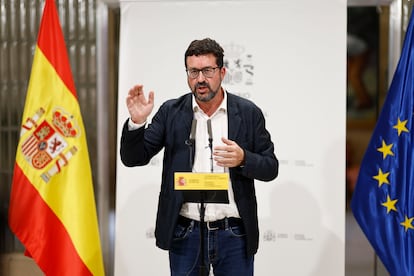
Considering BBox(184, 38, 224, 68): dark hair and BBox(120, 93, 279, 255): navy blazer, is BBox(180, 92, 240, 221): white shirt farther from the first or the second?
BBox(184, 38, 224, 68): dark hair

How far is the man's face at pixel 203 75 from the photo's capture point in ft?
6.95

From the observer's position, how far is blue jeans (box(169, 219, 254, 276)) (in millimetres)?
2160

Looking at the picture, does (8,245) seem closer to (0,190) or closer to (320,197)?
(0,190)

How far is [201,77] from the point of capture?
2109mm

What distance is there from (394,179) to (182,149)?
130cm

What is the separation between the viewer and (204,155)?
2.21m

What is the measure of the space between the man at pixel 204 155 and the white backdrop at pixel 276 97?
2.82ft

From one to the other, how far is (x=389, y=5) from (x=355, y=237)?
1.58 meters

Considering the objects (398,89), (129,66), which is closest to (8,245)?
(129,66)

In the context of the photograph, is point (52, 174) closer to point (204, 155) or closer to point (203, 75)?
point (204, 155)

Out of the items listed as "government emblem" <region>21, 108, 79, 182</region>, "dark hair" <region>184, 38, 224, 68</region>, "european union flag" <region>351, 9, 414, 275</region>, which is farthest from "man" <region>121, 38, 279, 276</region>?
"european union flag" <region>351, 9, 414, 275</region>

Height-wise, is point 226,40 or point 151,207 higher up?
point 226,40

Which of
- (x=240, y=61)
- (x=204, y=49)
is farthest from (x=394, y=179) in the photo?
(x=204, y=49)

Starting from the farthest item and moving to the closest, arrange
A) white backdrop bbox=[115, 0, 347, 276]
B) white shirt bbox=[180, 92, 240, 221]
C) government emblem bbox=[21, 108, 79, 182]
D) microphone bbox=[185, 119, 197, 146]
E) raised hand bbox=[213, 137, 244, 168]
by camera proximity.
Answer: white backdrop bbox=[115, 0, 347, 276] → government emblem bbox=[21, 108, 79, 182] → white shirt bbox=[180, 92, 240, 221] → microphone bbox=[185, 119, 197, 146] → raised hand bbox=[213, 137, 244, 168]
